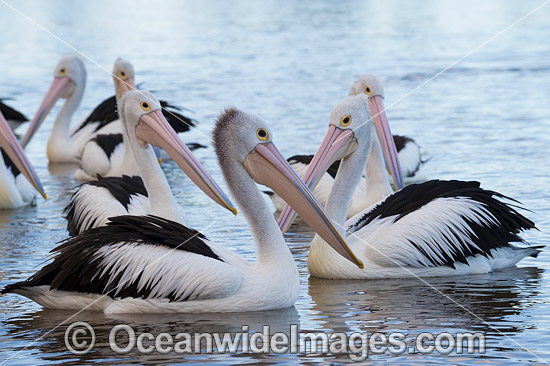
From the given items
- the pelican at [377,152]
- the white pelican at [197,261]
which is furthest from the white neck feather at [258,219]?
the pelican at [377,152]

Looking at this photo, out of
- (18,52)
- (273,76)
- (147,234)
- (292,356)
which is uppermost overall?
(18,52)

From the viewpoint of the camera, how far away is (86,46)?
63.6 ft

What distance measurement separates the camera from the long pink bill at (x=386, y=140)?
7.31m

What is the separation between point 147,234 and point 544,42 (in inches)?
558

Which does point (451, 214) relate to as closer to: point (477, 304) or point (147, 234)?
point (477, 304)

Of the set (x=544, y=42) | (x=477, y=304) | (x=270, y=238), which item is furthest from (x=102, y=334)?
(x=544, y=42)

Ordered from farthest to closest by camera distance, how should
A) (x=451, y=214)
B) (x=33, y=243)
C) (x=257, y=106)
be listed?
(x=257, y=106)
(x=33, y=243)
(x=451, y=214)

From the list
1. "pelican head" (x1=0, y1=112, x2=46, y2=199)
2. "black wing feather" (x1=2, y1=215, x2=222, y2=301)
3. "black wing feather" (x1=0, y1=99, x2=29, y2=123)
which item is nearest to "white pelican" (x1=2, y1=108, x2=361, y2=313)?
"black wing feather" (x1=2, y1=215, x2=222, y2=301)

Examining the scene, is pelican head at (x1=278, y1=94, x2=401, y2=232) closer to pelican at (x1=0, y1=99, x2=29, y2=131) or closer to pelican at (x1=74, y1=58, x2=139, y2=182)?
pelican at (x1=74, y1=58, x2=139, y2=182)

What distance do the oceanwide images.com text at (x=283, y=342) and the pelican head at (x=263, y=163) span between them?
49 cm

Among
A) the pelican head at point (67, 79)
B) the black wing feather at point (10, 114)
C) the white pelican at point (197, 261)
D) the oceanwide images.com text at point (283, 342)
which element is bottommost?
the oceanwide images.com text at point (283, 342)

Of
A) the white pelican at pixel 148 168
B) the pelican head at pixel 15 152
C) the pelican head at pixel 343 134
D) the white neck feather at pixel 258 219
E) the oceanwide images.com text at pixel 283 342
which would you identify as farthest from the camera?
the pelican head at pixel 15 152

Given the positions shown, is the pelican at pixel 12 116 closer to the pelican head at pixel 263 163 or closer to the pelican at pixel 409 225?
the pelican at pixel 409 225

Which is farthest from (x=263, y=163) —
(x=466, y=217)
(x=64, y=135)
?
(x=64, y=135)
